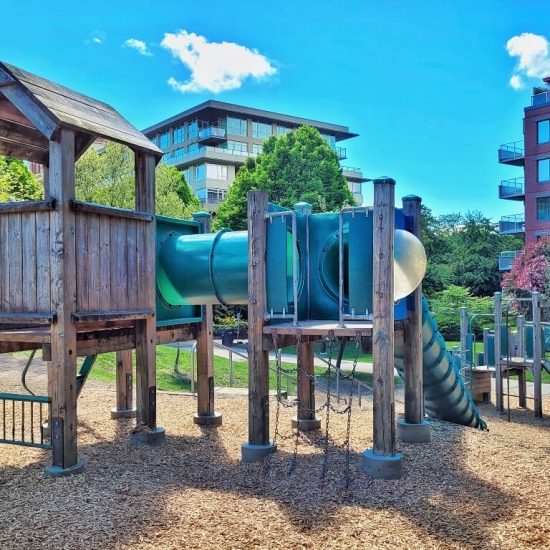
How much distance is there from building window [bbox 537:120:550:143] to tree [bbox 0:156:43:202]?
3212 cm

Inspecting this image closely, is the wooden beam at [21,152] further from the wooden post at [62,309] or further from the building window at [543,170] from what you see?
the building window at [543,170]

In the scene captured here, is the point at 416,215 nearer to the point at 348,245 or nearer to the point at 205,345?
the point at 348,245

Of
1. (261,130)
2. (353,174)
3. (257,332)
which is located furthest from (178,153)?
(257,332)

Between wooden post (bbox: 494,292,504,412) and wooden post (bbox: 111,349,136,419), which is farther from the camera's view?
wooden post (bbox: 494,292,504,412)

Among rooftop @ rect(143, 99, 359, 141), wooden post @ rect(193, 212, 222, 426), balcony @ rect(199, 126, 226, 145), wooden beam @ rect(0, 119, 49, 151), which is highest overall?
rooftop @ rect(143, 99, 359, 141)

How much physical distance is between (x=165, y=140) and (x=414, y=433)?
60.8m

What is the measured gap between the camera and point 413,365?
8516 mm

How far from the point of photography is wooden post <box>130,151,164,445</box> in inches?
315

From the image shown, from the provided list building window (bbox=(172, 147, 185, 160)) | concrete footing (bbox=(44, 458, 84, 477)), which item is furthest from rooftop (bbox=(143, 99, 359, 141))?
concrete footing (bbox=(44, 458, 84, 477))

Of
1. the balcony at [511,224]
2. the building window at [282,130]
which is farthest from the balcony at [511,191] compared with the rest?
the building window at [282,130]

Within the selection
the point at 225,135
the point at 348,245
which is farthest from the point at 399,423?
the point at 225,135

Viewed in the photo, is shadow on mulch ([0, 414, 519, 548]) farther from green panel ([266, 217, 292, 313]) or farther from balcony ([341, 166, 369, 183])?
balcony ([341, 166, 369, 183])

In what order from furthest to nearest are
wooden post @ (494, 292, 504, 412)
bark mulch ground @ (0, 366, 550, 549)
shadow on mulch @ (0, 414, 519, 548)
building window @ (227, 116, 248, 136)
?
building window @ (227, 116, 248, 136)
wooden post @ (494, 292, 504, 412)
shadow on mulch @ (0, 414, 519, 548)
bark mulch ground @ (0, 366, 550, 549)

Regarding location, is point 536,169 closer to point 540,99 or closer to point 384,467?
point 540,99
